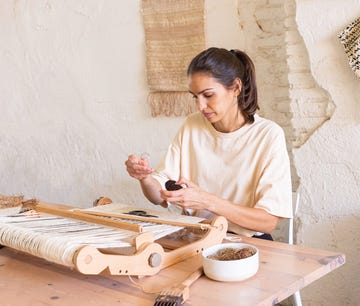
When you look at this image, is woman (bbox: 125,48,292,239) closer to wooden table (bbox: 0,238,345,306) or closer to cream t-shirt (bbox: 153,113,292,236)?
cream t-shirt (bbox: 153,113,292,236)

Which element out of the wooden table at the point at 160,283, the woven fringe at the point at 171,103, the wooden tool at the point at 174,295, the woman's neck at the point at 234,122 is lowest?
the wooden table at the point at 160,283

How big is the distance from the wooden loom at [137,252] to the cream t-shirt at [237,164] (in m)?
0.34

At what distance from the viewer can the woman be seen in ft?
5.96

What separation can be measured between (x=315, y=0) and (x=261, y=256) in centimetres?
132

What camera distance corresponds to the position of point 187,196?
1.62 metres

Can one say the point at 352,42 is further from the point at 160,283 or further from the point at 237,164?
the point at 160,283

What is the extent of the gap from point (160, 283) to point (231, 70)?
94cm

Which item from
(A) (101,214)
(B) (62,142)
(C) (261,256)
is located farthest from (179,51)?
(C) (261,256)

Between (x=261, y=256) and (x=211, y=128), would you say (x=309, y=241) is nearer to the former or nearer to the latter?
(x=211, y=128)

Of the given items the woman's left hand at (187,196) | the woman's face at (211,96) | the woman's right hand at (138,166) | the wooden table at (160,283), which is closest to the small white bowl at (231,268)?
the wooden table at (160,283)

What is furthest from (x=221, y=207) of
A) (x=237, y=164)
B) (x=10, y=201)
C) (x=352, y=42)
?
(x=352, y=42)

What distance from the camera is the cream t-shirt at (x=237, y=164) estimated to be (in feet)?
5.98

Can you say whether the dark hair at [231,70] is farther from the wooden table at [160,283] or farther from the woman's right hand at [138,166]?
the wooden table at [160,283]

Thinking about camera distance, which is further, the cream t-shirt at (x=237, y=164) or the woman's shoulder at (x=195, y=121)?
the woman's shoulder at (x=195, y=121)
